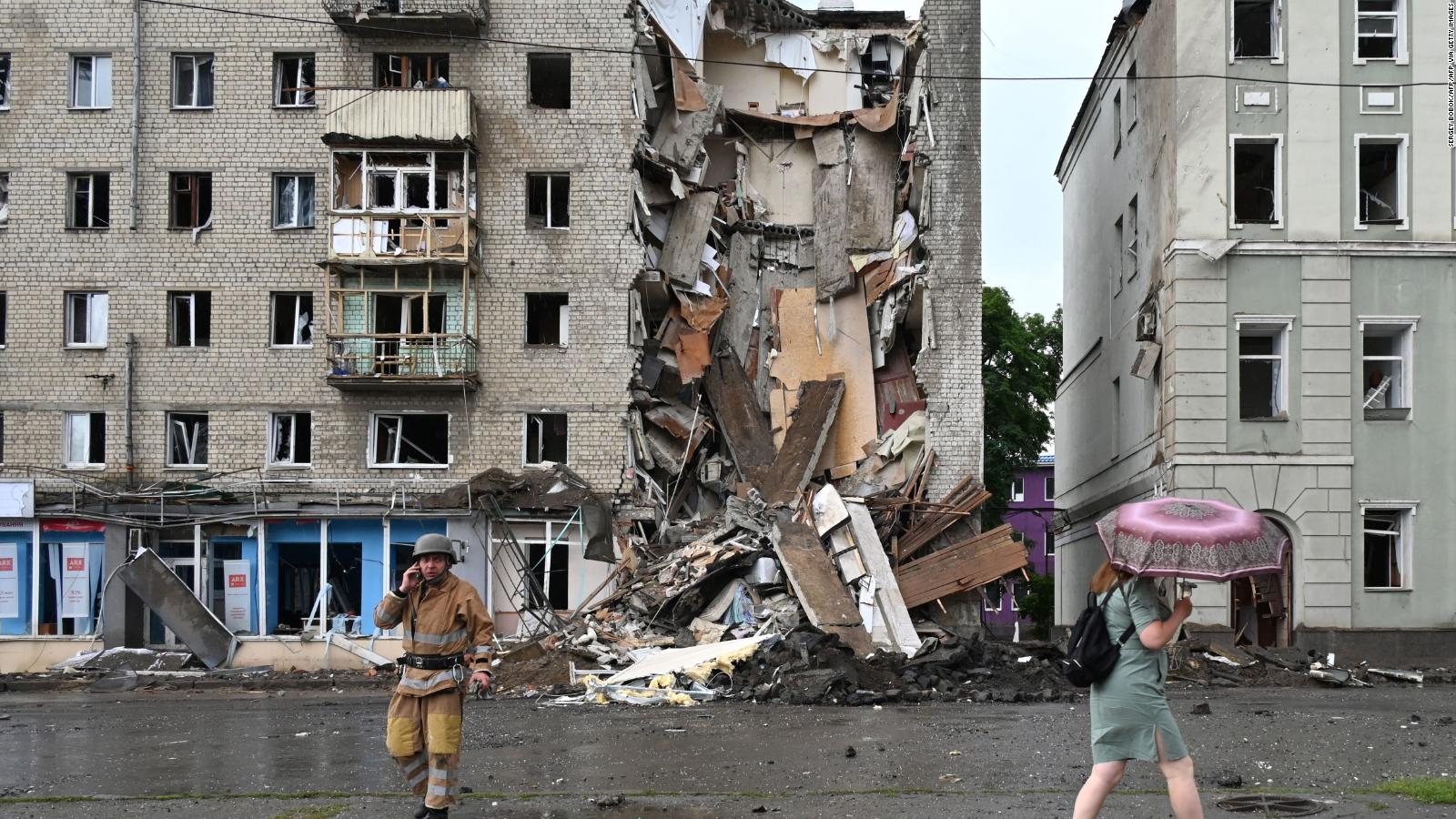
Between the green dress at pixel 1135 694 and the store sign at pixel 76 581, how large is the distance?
2572 centimetres

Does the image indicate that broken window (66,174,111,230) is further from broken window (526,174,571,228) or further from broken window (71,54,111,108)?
broken window (526,174,571,228)

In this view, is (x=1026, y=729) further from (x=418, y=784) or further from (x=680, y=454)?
(x=680, y=454)

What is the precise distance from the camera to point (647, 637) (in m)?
23.3

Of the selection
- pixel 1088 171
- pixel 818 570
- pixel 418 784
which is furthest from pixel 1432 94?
pixel 418 784

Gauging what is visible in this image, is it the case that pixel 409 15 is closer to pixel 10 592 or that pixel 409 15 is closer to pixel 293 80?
pixel 293 80

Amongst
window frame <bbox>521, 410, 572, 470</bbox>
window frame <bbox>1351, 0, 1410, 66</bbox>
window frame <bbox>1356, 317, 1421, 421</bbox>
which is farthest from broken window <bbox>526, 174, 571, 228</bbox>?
window frame <bbox>1356, 317, 1421, 421</bbox>

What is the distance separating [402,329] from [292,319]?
258 cm

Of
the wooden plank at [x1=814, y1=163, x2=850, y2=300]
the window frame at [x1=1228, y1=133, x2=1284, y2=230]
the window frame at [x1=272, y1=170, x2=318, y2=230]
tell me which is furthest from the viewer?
the wooden plank at [x1=814, y1=163, x2=850, y2=300]

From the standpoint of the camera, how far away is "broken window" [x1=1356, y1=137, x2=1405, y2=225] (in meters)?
23.9

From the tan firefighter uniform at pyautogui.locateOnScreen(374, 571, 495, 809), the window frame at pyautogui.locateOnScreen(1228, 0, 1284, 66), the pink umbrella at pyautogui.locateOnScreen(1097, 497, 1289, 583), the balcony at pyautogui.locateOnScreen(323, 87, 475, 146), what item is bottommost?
the tan firefighter uniform at pyautogui.locateOnScreen(374, 571, 495, 809)

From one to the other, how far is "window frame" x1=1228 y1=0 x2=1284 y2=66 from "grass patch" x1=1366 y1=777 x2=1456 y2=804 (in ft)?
58.4

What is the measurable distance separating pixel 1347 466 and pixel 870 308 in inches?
436

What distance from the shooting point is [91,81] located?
28.7 meters

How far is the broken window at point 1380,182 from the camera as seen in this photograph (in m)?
23.9
